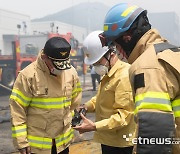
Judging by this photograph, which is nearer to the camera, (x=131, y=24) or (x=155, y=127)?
A: (x=155, y=127)

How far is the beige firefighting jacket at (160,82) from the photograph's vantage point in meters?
1.22

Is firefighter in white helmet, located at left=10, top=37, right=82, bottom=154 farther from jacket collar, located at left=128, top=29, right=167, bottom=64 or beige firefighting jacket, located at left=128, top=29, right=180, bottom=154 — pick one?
beige firefighting jacket, located at left=128, top=29, right=180, bottom=154

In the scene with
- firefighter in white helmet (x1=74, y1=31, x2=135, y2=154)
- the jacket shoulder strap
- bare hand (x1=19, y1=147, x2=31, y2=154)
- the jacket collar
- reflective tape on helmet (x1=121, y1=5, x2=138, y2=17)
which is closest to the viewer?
the jacket shoulder strap

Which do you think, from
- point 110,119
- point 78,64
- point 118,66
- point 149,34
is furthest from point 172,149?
point 78,64

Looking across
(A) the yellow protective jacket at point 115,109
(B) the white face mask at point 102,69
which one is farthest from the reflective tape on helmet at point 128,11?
(B) the white face mask at point 102,69

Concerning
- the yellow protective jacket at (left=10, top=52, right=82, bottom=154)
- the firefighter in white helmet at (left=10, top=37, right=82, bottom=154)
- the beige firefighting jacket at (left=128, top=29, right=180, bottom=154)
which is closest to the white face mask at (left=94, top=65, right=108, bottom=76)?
the firefighter in white helmet at (left=10, top=37, right=82, bottom=154)

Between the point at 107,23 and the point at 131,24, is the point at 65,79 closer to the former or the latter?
the point at 107,23

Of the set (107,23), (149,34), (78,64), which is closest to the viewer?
(149,34)

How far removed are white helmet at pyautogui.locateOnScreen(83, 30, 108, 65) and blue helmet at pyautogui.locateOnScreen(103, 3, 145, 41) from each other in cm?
94

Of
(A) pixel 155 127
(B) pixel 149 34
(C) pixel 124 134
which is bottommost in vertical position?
(C) pixel 124 134

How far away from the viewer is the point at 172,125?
1184 millimetres

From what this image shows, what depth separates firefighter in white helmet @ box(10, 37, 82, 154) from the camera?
8.57ft

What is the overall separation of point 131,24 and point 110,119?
0.98 m

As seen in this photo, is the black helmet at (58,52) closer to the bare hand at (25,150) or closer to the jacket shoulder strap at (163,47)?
the bare hand at (25,150)
